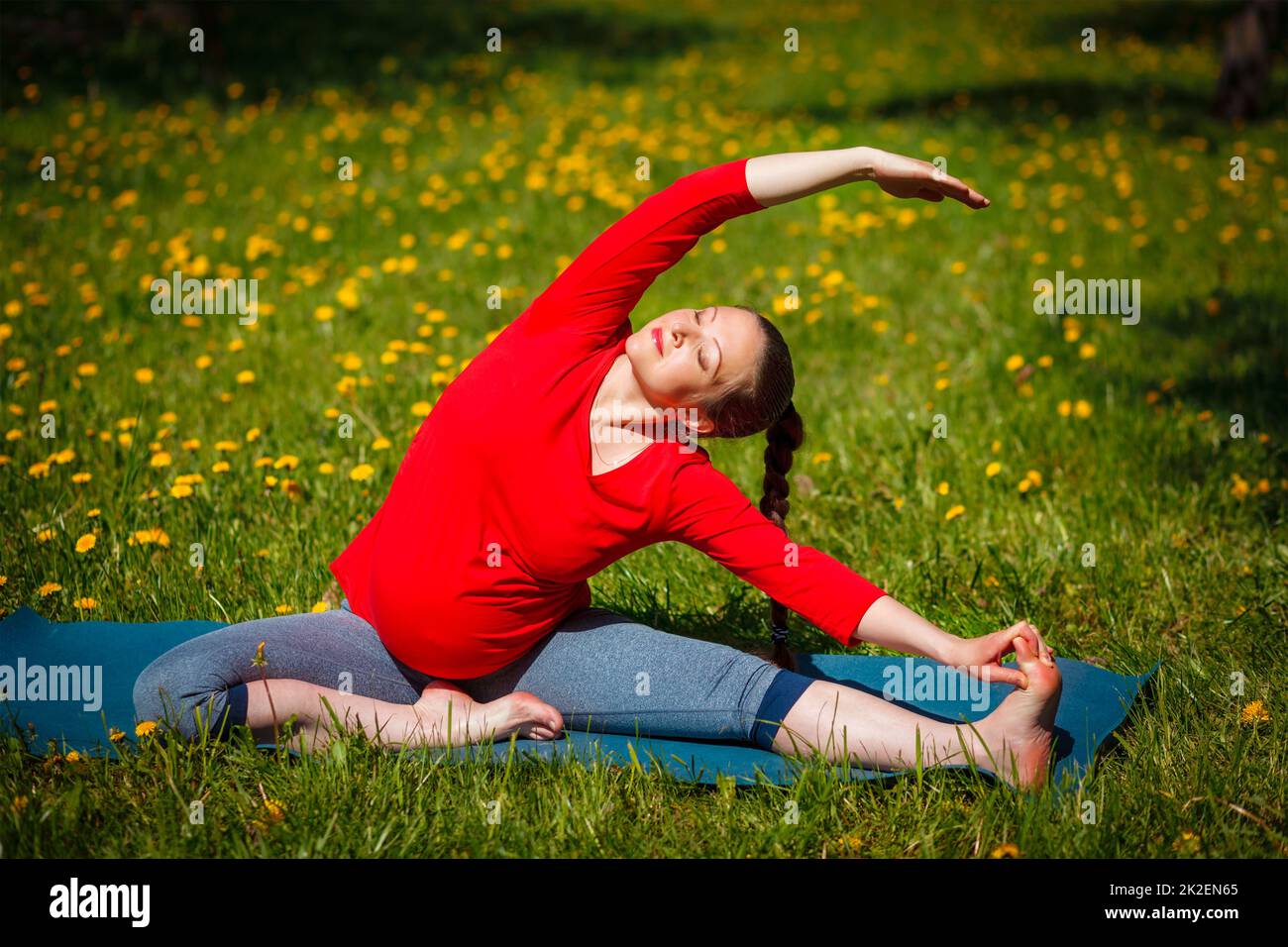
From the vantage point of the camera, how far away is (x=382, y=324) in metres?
4.92

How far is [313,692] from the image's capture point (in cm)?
253

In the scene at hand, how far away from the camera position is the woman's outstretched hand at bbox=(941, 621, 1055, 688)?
85.4 inches

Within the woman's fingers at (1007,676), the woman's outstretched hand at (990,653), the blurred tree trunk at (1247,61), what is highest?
the blurred tree trunk at (1247,61)

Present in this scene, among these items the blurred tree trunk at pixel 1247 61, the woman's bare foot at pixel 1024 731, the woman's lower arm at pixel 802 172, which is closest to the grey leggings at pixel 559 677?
the woman's bare foot at pixel 1024 731

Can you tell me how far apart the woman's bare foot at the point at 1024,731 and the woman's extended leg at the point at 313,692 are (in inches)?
36.8

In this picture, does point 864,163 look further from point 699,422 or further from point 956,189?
point 699,422

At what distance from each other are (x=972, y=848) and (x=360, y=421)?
2602 mm

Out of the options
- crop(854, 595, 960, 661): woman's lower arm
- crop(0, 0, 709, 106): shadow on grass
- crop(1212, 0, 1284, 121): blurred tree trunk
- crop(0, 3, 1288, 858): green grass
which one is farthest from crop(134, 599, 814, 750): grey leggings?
crop(1212, 0, 1284, 121): blurred tree trunk

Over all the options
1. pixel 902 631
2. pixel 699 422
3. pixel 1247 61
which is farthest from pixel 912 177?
pixel 1247 61

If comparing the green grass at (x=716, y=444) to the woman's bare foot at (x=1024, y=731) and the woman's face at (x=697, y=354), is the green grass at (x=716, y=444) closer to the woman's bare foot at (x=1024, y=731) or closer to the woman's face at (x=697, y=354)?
the woman's bare foot at (x=1024, y=731)

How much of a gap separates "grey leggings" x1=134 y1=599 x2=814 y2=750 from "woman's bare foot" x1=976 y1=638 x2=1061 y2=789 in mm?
410

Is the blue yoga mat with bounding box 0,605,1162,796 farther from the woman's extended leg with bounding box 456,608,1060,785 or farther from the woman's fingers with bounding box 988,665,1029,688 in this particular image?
the woman's fingers with bounding box 988,665,1029,688

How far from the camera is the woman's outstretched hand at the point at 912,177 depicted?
2.25m

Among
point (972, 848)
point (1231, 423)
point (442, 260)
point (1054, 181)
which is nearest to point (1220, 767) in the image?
point (972, 848)
